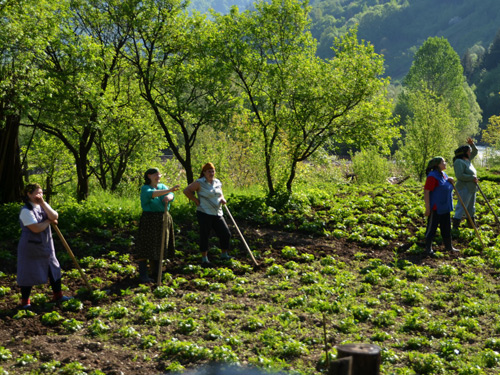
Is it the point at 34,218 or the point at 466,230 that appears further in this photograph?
the point at 466,230

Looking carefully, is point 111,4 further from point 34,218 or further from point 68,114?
point 34,218

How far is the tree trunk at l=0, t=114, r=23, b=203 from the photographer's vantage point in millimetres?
15445

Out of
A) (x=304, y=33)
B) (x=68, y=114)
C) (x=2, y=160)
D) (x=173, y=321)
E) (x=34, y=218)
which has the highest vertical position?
(x=304, y=33)

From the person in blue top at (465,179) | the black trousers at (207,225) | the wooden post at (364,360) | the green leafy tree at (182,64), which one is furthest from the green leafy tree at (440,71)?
the wooden post at (364,360)

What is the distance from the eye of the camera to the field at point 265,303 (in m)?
6.95

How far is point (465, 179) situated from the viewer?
1419 cm

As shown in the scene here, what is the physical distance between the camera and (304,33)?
1741cm

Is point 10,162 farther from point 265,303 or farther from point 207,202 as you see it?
point 265,303

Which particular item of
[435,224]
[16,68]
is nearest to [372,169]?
[435,224]

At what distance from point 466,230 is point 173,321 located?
30.7ft

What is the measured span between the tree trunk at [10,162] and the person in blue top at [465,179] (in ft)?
39.3

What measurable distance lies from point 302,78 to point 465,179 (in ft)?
18.8

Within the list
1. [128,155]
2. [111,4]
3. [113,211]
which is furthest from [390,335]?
[128,155]

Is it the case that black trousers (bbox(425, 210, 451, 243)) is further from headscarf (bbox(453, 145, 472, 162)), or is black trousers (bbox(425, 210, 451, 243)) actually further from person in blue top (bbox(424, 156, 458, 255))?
headscarf (bbox(453, 145, 472, 162))
